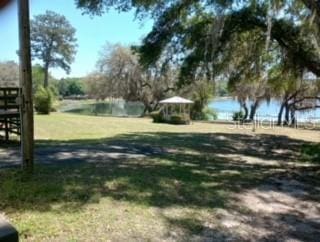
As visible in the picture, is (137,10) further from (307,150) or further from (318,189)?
(318,189)

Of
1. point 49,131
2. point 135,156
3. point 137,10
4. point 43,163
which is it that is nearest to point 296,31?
point 137,10

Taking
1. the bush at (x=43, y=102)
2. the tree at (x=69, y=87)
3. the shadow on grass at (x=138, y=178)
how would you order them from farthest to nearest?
the tree at (x=69, y=87) < the bush at (x=43, y=102) < the shadow on grass at (x=138, y=178)

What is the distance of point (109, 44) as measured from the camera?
4022 centimetres

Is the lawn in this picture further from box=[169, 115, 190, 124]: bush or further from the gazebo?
the gazebo

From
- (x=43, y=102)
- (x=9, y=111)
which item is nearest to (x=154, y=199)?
(x=9, y=111)

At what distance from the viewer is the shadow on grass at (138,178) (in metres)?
4.47

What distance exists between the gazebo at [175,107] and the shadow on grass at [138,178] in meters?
17.2

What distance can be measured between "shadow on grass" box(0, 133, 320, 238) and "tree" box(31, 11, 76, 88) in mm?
38943

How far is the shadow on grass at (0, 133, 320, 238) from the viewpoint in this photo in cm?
447

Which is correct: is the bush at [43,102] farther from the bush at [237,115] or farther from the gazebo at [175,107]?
the bush at [237,115]

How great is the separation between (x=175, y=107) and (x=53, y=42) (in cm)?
2591

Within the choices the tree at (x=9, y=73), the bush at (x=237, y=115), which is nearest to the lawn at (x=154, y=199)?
the bush at (x=237, y=115)

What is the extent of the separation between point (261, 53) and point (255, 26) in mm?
1515

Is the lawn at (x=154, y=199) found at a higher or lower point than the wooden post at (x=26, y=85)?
lower
